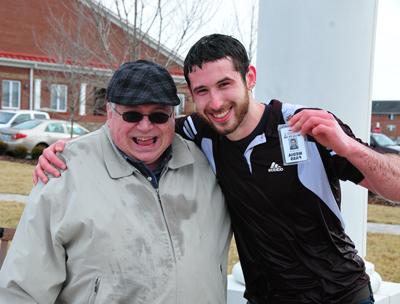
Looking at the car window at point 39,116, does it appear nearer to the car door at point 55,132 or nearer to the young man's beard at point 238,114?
the car door at point 55,132

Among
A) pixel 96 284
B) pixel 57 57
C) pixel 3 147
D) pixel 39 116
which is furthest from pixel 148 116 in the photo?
pixel 39 116

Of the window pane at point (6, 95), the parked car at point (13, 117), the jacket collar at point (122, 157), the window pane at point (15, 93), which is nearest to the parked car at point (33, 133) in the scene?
the parked car at point (13, 117)

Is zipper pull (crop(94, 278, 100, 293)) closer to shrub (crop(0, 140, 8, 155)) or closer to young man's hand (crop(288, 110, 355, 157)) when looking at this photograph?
young man's hand (crop(288, 110, 355, 157))

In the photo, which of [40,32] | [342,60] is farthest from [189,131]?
[40,32]

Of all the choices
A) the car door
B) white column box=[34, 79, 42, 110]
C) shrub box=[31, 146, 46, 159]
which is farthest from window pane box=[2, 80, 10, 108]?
shrub box=[31, 146, 46, 159]

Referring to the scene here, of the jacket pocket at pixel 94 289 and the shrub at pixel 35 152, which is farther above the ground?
the jacket pocket at pixel 94 289

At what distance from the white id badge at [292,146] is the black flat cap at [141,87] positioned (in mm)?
543

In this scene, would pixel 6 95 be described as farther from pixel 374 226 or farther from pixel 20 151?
pixel 374 226

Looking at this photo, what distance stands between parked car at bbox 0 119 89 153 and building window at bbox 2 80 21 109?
28.7 ft

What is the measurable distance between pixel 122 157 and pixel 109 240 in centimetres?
41

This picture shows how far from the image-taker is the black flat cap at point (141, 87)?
257 centimetres

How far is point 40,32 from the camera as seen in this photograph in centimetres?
3167

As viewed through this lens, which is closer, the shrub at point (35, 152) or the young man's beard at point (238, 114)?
the young man's beard at point (238, 114)

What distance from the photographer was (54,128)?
22141 millimetres
